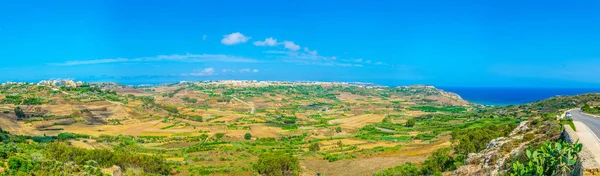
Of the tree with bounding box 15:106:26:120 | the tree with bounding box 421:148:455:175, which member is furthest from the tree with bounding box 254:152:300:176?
the tree with bounding box 15:106:26:120

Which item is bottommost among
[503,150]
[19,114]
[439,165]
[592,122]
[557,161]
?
[439,165]

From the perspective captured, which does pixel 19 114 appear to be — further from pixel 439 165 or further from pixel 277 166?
pixel 439 165

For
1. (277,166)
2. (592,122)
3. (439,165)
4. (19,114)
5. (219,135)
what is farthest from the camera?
(19,114)

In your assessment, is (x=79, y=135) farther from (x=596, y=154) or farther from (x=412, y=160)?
(x=596, y=154)

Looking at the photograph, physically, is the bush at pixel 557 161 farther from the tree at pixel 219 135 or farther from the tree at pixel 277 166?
the tree at pixel 219 135

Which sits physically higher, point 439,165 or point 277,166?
point 439,165

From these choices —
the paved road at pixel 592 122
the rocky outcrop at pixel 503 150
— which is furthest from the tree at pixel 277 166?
the paved road at pixel 592 122

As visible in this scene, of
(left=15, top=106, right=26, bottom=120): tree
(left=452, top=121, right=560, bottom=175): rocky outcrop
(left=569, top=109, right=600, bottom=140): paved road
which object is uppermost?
(left=15, top=106, right=26, bottom=120): tree

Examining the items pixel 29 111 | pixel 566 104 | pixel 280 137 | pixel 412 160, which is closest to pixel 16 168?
pixel 412 160

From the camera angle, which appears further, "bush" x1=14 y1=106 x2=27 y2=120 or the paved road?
"bush" x1=14 y1=106 x2=27 y2=120

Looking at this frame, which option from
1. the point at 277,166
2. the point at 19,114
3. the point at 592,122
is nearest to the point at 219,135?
the point at 277,166

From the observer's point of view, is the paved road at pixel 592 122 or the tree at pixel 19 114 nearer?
the paved road at pixel 592 122

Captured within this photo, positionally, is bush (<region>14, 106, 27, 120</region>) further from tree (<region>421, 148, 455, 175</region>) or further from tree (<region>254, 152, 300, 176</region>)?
tree (<region>421, 148, 455, 175</region>)
